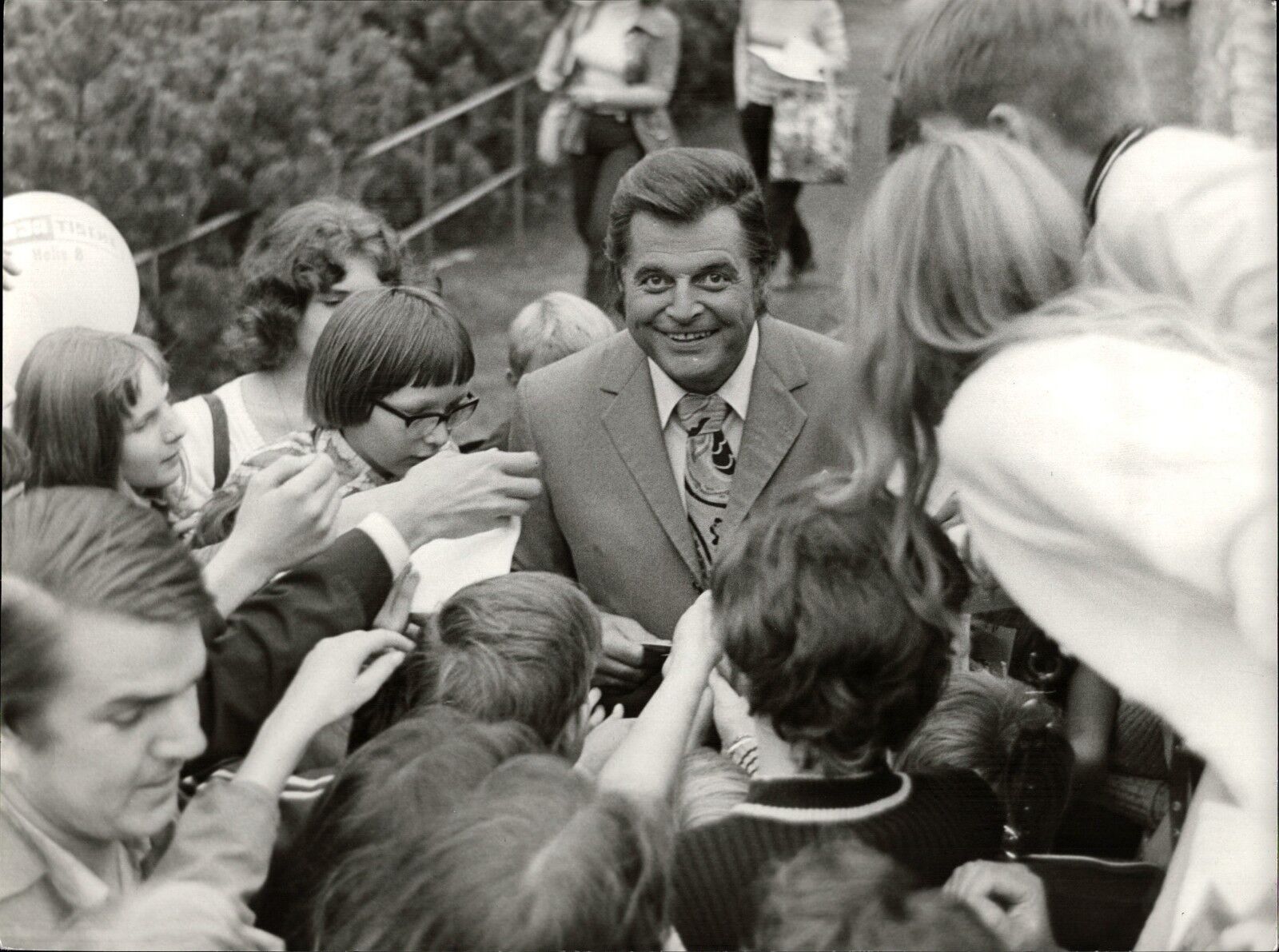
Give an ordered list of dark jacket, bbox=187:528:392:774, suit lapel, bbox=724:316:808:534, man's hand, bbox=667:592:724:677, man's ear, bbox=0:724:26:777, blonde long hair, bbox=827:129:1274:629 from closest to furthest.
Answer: man's ear, bbox=0:724:26:777
blonde long hair, bbox=827:129:1274:629
dark jacket, bbox=187:528:392:774
man's hand, bbox=667:592:724:677
suit lapel, bbox=724:316:808:534

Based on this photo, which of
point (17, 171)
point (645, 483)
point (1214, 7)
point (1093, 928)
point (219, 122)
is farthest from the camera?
point (219, 122)

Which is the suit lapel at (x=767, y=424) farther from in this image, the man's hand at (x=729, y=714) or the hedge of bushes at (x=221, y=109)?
the hedge of bushes at (x=221, y=109)

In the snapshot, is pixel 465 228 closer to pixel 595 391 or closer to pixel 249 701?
pixel 595 391

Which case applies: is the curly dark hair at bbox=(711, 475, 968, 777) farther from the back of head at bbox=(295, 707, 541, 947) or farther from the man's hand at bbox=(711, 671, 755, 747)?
the man's hand at bbox=(711, 671, 755, 747)

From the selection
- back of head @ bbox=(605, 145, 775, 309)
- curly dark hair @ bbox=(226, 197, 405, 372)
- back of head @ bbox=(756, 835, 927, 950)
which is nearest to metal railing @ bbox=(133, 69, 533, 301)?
curly dark hair @ bbox=(226, 197, 405, 372)

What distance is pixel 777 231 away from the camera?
21.3 ft

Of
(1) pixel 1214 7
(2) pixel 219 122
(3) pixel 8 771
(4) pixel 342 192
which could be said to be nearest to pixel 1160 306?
(3) pixel 8 771

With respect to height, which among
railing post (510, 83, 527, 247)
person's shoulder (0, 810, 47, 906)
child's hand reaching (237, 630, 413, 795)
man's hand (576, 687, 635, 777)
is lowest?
railing post (510, 83, 527, 247)

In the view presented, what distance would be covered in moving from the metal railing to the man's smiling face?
3.37m

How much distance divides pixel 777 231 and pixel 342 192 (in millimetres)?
1765

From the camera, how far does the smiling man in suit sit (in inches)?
116

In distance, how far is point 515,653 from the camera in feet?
7.36

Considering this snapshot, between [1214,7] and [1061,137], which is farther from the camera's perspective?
[1214,7]

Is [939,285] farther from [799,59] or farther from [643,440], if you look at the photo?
[799,59]
